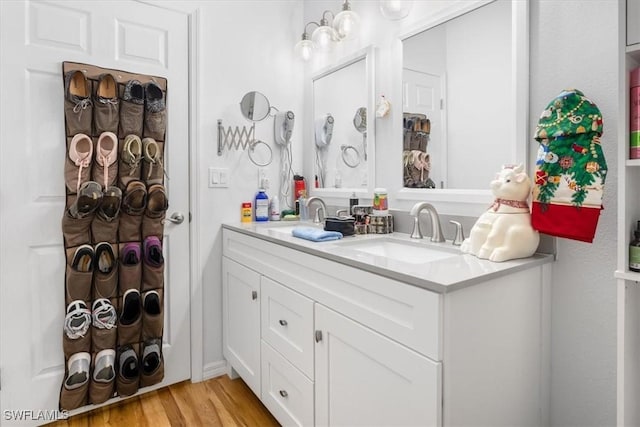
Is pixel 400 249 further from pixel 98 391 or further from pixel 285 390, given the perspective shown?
pixel 98 391

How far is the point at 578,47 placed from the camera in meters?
1.19

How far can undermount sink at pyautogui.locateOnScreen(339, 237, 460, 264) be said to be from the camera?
145 centimetres

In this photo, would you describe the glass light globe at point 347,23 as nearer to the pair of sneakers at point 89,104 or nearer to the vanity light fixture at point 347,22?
the vanity light fixture at point 347,22

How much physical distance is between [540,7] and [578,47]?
0.20 meters

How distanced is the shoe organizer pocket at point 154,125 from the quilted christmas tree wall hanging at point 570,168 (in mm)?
1670

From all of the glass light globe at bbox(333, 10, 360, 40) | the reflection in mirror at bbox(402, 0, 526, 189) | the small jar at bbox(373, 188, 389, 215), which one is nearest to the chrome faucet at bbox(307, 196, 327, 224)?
the small jar at bbox(373, 188, 389, 215)

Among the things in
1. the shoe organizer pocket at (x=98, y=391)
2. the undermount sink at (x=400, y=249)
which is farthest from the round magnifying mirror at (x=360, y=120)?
the shoe organizer pocket at (x=98, y=391)

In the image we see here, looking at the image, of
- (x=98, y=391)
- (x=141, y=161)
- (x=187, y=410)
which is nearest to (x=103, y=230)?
(x=141, y=161)

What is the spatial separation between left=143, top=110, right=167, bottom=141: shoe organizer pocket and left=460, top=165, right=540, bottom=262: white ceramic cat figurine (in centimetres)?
155

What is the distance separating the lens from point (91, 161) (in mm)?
1745

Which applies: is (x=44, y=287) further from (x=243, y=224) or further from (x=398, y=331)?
(x=398, y=331)

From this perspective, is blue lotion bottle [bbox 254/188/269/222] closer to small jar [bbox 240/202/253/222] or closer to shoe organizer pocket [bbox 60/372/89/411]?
small jar [bbox 240/202/253/222]

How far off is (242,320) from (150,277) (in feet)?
1.70

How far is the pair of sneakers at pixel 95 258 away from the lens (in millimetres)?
1731
